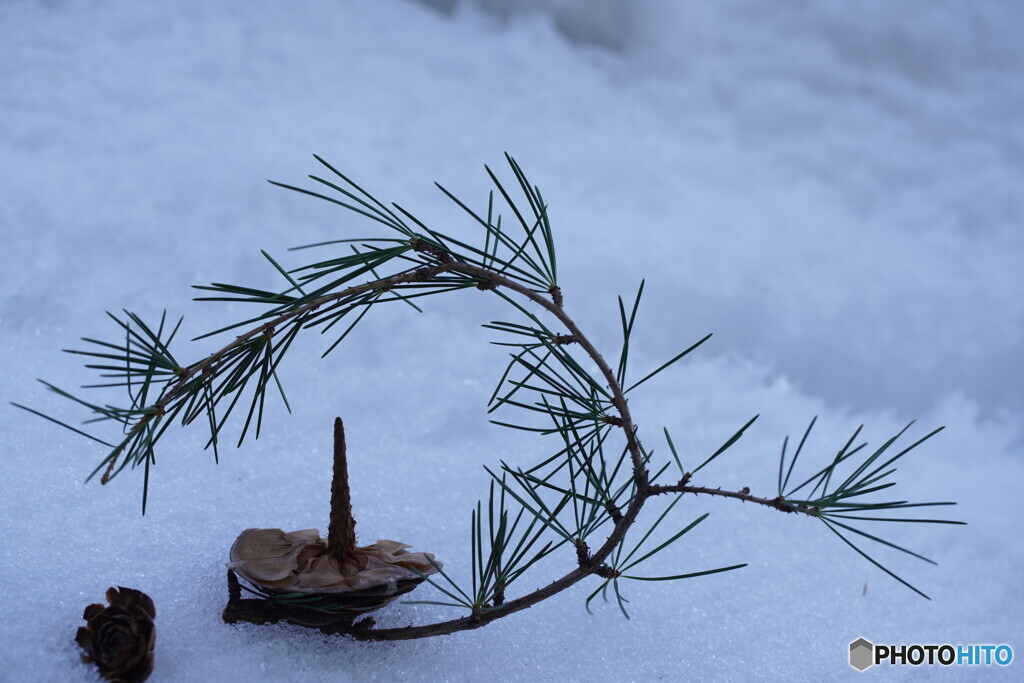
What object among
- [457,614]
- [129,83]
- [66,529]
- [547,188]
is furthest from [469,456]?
[129,83]

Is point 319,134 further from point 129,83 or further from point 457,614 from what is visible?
point 457,614

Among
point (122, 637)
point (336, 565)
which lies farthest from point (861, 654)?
point (122, 637)

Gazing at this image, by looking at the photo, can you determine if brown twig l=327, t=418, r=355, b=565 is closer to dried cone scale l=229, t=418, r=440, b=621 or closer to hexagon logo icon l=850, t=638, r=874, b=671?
dried cone scale l=229, t=418, r=440, b=621

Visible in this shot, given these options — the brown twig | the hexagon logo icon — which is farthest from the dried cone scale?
the hexagon logo icon

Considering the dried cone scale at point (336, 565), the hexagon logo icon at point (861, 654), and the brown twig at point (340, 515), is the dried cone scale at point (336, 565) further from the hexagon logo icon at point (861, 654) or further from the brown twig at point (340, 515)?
the hexagon logo icon at point (861, 654)

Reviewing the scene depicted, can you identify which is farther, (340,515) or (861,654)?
(861,654)

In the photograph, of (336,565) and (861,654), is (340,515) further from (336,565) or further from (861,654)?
(861,654)
